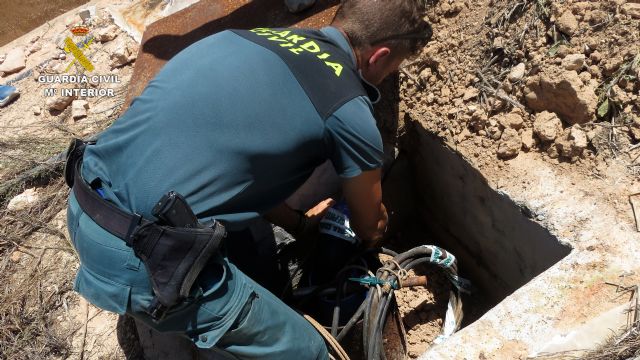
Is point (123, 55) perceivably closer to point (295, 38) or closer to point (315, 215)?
point (315, 215)

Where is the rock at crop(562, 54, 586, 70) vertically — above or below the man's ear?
above

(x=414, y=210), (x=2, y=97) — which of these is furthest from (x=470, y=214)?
(x=2, y=97)

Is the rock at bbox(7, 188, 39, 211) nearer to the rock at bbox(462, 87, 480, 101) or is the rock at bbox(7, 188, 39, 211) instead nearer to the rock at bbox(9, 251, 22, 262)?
the rock at bbox(9, 251, 22, 262)

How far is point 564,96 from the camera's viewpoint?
2.27 metres

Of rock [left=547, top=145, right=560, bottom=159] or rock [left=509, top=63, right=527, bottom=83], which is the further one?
rock [left=509, top=63, right=527, bottom=83]

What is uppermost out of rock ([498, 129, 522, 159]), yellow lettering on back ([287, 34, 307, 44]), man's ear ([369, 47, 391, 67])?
yellow lettering on back ([287, 34, 307, 44])

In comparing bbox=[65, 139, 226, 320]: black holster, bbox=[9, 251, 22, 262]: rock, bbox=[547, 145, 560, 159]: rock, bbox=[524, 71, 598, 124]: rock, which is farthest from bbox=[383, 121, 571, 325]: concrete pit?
bbox=[9, 251, 22, 262]: rock

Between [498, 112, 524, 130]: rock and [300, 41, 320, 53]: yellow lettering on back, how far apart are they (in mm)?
975

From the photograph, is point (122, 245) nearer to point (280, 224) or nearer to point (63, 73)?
point (280, 224)

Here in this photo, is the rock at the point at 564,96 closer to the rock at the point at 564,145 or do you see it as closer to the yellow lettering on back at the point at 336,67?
the rock at the point at 564,145

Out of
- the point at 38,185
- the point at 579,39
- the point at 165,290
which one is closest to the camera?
the point at 165,290

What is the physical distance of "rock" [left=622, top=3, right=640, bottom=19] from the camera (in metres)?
2.23

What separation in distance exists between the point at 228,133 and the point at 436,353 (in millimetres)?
1005

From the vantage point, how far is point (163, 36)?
3.25m
